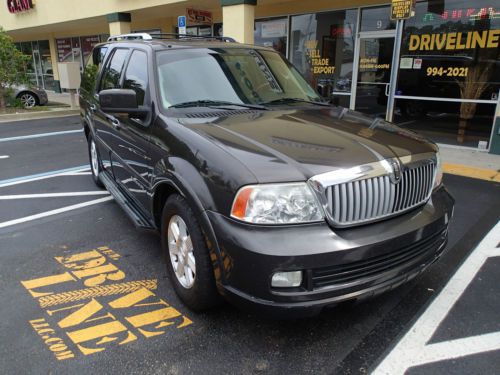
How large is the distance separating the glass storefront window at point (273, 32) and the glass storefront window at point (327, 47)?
306 mm

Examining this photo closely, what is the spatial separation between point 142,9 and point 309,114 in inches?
424

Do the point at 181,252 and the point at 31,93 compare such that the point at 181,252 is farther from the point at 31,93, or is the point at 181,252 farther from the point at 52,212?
the point at 31,93

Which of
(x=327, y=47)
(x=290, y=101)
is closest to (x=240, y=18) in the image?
(x=327, y=47)

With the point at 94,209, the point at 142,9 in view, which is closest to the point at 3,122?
the point at 142,9

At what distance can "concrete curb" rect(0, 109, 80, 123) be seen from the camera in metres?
12.7

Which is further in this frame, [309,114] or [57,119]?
[57,119]

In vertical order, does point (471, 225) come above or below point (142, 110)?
below

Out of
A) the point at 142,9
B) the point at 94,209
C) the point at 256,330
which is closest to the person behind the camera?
the point at 256,330

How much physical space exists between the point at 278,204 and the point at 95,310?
1678 millimetres

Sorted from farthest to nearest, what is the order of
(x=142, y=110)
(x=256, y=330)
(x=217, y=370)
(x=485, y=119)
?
(x=485, y=119), (x=142, y=110), (x=256, y=330), (x=217, y=370)

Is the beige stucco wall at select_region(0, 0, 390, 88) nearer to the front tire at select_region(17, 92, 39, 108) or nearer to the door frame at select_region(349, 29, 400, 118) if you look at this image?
the door frame at select_region(349, 29, 400, 118)

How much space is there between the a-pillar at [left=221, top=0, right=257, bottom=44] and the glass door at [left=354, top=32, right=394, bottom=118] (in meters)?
2.76

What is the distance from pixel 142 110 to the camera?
10.8 feet

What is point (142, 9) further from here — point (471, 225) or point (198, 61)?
point (471, 225)
